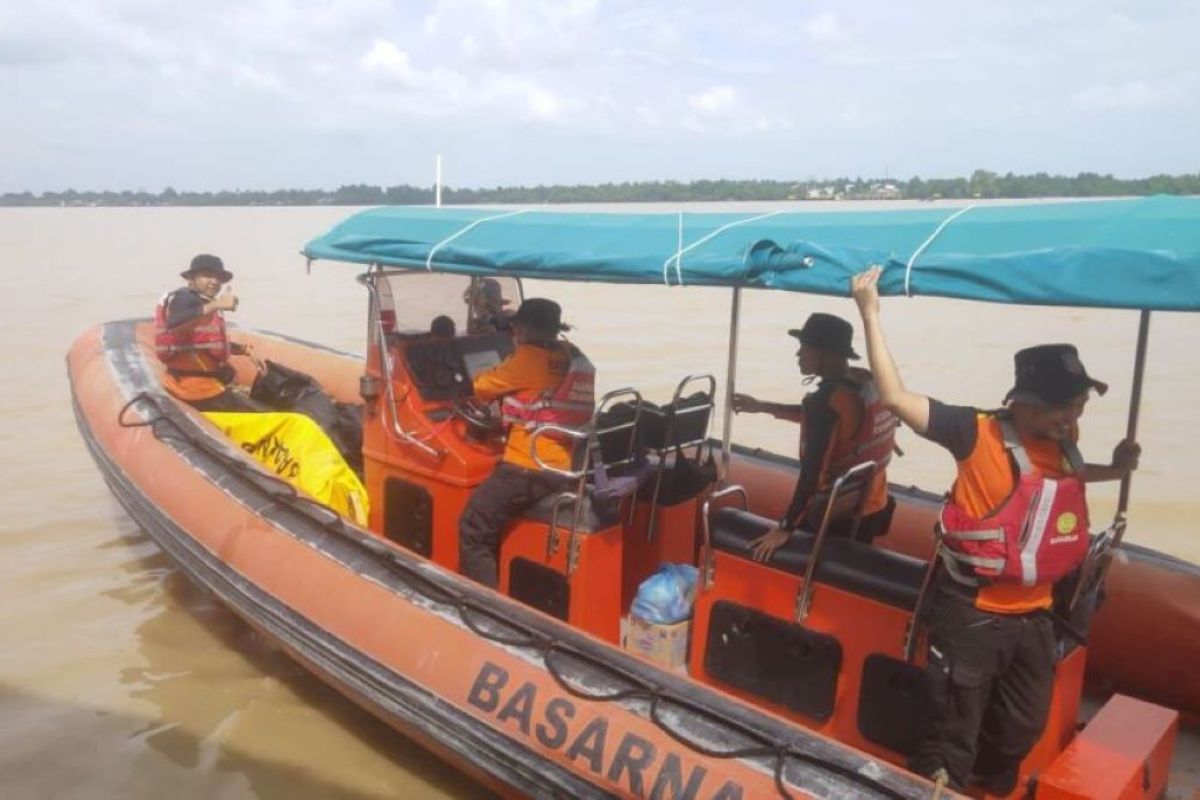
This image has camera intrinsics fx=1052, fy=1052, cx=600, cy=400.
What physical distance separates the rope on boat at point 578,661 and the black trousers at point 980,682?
262 mm

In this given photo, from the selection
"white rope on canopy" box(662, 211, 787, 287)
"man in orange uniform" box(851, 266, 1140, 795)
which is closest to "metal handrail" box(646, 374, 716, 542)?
"white rope on canopy" box(662, 211, 787, 287)

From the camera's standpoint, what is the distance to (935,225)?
9.91 ft

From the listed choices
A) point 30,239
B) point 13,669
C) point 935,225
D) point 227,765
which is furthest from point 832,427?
point 30,239

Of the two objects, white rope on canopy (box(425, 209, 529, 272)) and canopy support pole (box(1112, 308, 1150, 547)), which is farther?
white rope on canopy (box(425, 209, 529, 272))

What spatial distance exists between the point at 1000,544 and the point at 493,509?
1.87 m

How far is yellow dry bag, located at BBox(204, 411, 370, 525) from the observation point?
15.4 feet

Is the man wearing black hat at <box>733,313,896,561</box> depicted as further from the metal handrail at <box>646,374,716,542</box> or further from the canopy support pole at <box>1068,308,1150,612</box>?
the canopy support pole at <box>1068,308,1150,612</box>

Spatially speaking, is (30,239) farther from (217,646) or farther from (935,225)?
(935,225)

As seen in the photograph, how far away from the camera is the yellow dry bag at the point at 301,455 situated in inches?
184

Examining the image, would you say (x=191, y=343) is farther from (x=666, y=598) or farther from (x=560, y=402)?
(x=666, y=598)

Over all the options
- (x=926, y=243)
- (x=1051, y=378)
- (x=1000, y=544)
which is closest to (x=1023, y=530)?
(x=1000, y=544)

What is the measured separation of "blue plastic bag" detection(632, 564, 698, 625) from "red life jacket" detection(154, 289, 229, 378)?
3.42 meters

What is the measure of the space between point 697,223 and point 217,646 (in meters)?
3.07

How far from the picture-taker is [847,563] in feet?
10.3
